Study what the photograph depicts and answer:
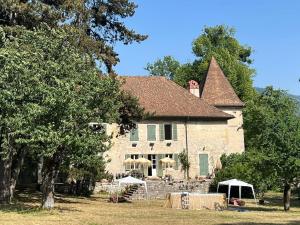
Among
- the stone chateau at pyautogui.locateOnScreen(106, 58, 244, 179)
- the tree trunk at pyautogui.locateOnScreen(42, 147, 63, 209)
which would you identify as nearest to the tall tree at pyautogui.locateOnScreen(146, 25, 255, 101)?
the stone chateau at pyautogui.locateOnScreen(106, 58, 244, 179)

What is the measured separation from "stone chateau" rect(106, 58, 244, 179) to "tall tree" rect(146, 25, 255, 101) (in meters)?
13.9

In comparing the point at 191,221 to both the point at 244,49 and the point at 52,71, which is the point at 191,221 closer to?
the point at 52,71

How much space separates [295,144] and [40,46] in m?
14.7

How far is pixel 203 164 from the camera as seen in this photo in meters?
47.8

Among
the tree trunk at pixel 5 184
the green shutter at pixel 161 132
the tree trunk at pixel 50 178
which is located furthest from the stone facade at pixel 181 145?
the tree trunk at pixel 50 178

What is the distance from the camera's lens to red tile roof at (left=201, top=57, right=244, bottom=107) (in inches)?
2125

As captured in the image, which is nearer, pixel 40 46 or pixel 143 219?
pixel 143 219

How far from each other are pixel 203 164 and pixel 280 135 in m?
19.6

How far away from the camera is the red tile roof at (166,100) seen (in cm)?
4716

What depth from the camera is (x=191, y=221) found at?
19953 mm

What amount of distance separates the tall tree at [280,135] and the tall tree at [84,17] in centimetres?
868

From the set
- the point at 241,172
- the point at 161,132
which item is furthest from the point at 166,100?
the point at 241,172

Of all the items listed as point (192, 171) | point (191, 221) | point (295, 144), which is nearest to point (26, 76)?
point (191, 221)

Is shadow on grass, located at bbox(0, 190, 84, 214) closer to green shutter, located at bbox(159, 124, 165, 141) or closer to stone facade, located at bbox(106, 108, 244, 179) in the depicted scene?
stone facade, located at bbox(106, 108, 244, 179)
